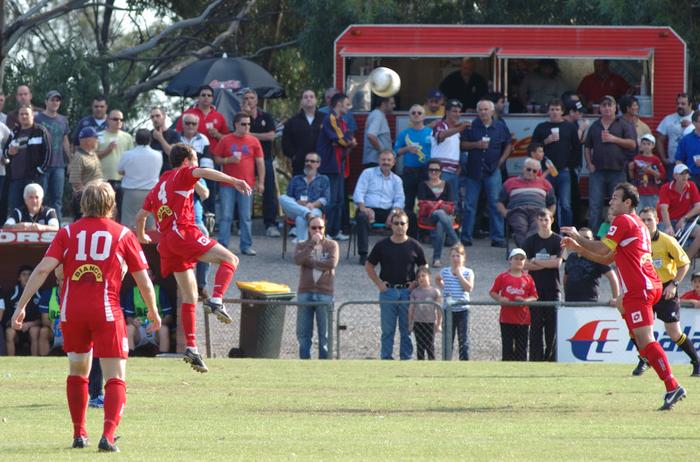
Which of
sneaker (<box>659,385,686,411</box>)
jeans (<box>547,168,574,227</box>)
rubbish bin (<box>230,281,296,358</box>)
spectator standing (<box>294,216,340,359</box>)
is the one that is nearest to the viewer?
sneaker (<box>659,385,686,411</box>)

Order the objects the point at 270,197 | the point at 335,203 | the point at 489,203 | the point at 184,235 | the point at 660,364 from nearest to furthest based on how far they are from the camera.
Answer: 1. the point at 660,364
2. the point at 184,235
3. the point at 335,203
4. the point at 489,203
5. the point at 270,197

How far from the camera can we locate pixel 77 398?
31.7ft

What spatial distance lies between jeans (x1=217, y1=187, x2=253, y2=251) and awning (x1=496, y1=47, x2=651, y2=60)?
5401mm

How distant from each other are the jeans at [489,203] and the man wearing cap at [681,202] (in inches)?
105

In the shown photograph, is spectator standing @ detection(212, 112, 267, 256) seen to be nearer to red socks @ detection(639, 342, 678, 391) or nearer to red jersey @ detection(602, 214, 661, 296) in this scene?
red jersey @ detection(602, 214, 661, 296)

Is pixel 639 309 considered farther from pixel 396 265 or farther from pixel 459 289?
pixel 396 265

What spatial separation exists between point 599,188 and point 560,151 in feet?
2.72

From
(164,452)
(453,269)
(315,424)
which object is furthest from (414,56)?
(164,452)

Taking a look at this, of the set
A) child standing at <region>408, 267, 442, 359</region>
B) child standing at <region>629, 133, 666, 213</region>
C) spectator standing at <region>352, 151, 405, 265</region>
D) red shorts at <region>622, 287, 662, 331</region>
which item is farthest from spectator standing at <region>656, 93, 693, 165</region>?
red shorts at <region>622, 287, 662, 331</region>

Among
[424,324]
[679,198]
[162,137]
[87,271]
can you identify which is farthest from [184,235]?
[679,198]

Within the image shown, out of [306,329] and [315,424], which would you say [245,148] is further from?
[315,424]

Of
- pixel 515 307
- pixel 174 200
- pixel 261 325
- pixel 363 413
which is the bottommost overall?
pixel 261 325

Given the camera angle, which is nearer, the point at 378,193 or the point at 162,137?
the point at 162,137

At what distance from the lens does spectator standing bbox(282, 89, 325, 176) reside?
894 inches
